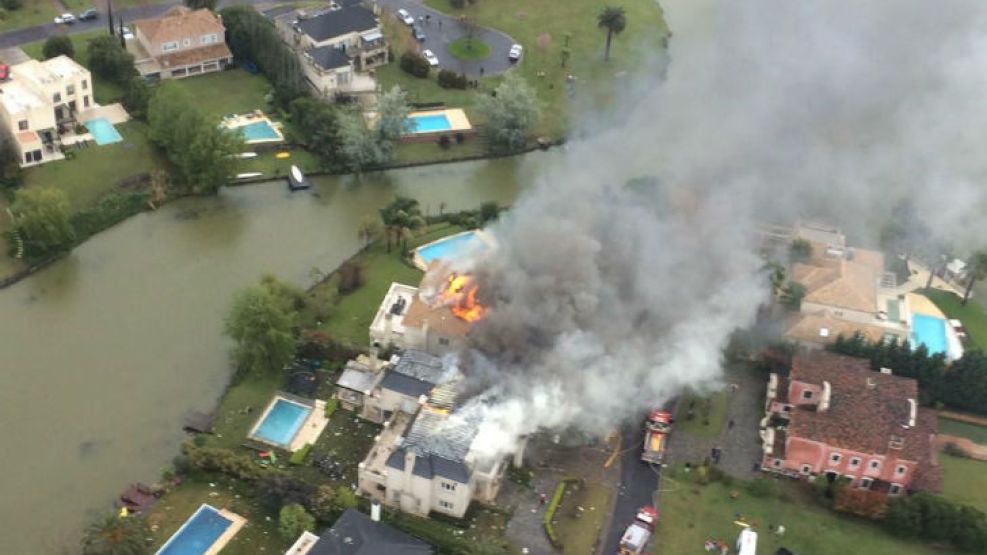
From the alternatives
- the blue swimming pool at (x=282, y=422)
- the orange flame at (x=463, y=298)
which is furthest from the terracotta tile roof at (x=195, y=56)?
the blue swimming pool at (x=282, y=422)

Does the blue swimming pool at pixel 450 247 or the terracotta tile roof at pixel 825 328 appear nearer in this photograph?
the terracotta tile roof at pixel 825 328

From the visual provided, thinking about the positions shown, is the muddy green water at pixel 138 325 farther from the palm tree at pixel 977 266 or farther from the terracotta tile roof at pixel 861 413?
the palm tree at pixel 977 266

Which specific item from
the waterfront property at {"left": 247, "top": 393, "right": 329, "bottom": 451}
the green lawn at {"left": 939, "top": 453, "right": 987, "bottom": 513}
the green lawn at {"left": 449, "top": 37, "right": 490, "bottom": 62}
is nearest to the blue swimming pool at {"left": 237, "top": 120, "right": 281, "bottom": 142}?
the green lawn at {"left": 449, "top": 37, "right": 490, "bottom": 62}

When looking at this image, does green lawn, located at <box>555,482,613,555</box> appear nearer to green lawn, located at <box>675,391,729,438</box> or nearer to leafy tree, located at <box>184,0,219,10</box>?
green lawn, located at <box>675,391,729,438</box>

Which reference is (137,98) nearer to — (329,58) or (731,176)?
(329,58)

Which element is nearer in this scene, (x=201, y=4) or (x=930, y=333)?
(x=930, y=333)

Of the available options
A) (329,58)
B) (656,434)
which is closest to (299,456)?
(656,434)
